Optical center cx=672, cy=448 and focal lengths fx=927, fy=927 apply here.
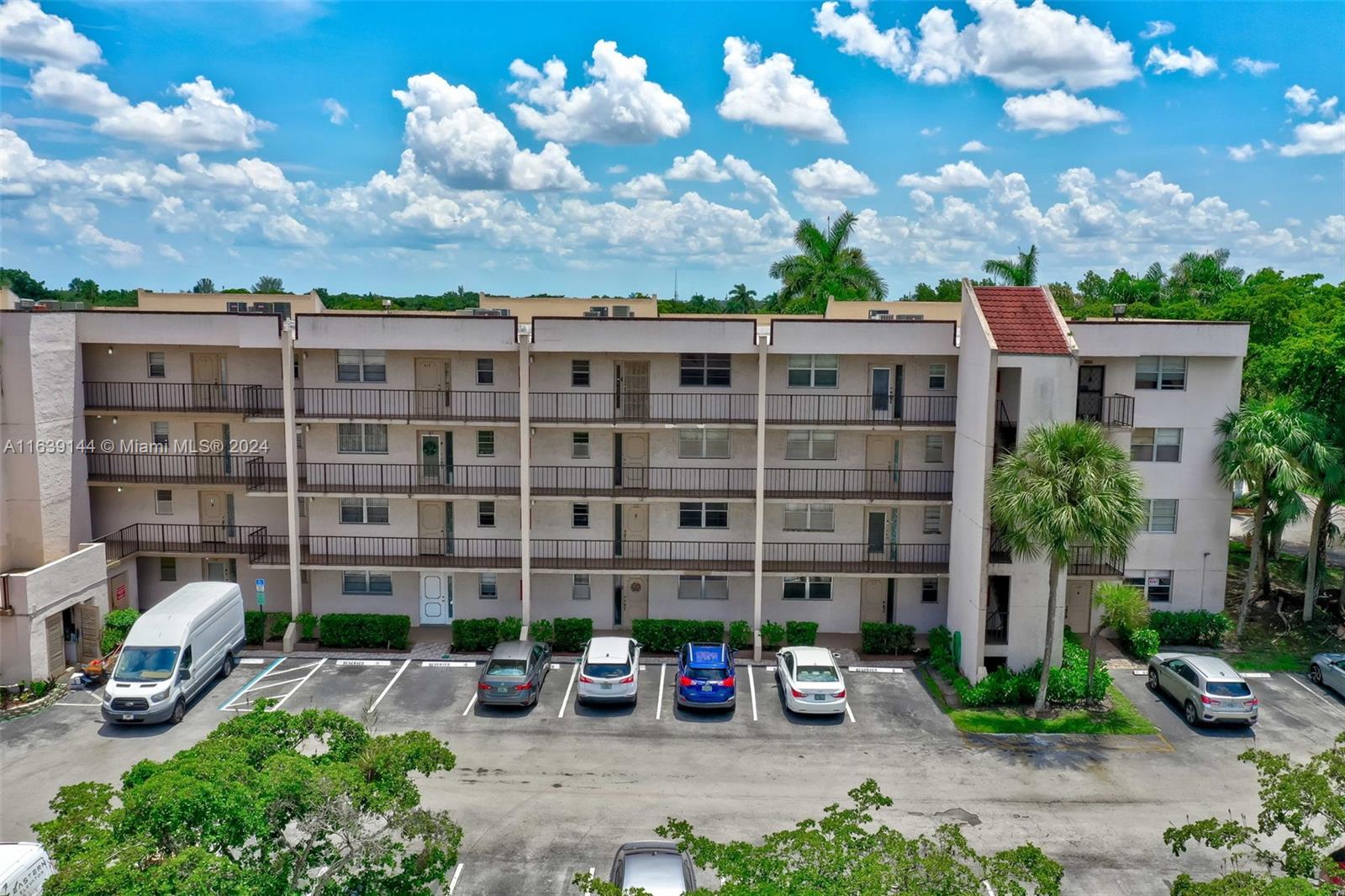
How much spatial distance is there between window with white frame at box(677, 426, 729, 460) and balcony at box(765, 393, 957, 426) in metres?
1.78

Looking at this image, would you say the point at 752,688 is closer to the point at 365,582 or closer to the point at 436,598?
the point at 436,598

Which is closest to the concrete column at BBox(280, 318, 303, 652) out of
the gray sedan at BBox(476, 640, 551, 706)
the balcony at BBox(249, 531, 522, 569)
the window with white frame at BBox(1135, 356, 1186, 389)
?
the balcony at BBox(249, 531, 522, 569)

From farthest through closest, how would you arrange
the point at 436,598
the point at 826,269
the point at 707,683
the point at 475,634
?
the point at 826,269, the point at 436,598, the point at 475,634, the point at 707,683

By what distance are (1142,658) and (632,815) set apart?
60.1 ft

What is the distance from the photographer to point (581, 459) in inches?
1206

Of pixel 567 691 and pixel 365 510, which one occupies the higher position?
pixel 365 510

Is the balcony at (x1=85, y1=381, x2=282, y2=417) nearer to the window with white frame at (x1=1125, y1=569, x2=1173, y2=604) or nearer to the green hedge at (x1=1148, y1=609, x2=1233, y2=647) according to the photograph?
the window with white frame at (x1=1125, y1=569, x2=1173, y2=604)

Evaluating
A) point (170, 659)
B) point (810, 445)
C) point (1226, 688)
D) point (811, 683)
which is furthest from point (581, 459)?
point (1226, 688)

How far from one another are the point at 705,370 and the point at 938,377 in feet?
24.6

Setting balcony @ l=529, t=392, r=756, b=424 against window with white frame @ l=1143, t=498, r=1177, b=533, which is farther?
window with white frame @ l=1143, t=498, r=1177, b=533

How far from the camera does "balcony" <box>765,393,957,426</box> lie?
29266 millimetres

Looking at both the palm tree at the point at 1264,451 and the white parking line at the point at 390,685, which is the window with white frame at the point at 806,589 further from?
the palm tree at the point at 1264,451

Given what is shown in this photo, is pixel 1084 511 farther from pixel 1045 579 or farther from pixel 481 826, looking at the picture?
pixel 481 826

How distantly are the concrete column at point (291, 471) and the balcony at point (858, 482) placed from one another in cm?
1503
